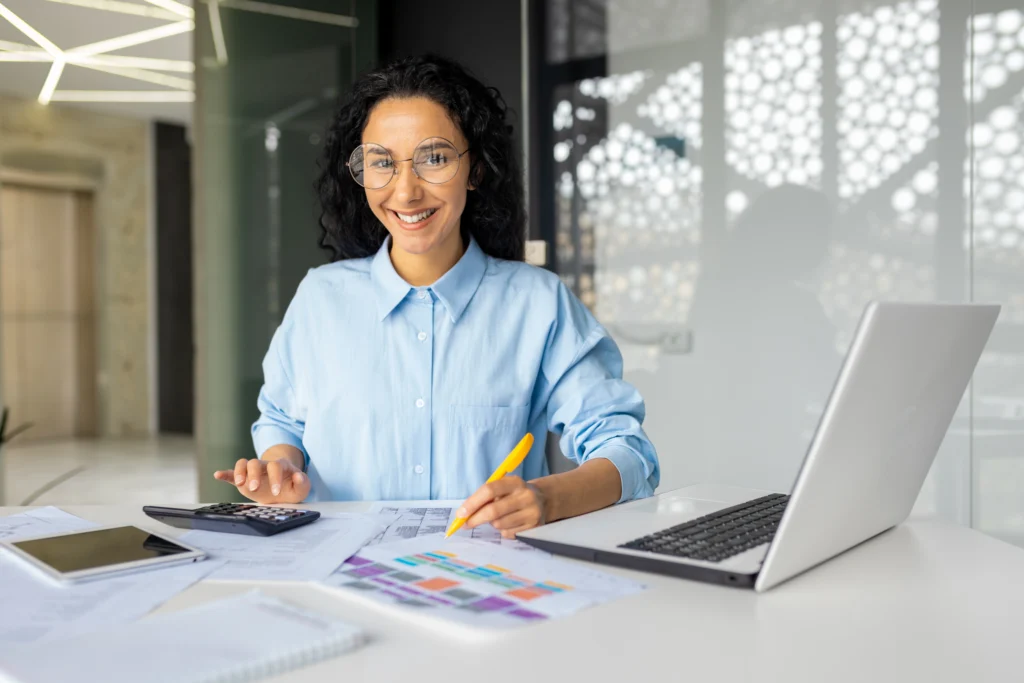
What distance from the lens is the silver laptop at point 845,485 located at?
77 centimetres

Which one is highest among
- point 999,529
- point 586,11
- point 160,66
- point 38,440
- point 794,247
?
point 160,66

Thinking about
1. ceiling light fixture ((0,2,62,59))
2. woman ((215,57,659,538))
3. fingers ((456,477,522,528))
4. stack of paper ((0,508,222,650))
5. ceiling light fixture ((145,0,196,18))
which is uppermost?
ceiling light fixture ((145,0,196,18))

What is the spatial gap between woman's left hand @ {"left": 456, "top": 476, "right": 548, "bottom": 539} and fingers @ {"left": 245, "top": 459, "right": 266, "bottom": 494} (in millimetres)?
344

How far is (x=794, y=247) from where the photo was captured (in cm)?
290

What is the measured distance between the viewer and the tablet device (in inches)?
35.9

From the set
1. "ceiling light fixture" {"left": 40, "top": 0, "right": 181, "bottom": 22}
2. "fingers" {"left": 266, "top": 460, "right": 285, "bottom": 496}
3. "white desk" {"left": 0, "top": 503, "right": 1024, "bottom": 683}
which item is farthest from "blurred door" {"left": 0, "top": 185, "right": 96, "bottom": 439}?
"white desk" {"left": 0, "top": 503, "right": 1024, "bottom": 683}

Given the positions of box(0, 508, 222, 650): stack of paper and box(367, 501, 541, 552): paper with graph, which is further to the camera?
box(367, 501, 541, 552): paper with graph

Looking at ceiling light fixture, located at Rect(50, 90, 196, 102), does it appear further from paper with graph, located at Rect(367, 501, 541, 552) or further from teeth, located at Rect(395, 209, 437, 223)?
paper with graph, located at Rect(367, 501, 541, 552)

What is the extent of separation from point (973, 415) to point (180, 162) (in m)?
7.54

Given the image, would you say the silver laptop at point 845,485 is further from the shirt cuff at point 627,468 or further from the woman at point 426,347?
the woman at point 426,347

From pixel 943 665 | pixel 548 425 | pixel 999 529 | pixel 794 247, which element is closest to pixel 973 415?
pixel 999 529

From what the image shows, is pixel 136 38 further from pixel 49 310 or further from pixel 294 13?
pixel 49 310

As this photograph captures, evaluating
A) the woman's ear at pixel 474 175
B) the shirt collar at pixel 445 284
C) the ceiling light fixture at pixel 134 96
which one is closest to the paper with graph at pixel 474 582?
the shirt collar at pixel 445 284

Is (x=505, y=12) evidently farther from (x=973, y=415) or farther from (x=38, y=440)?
(x=38, y=440)
